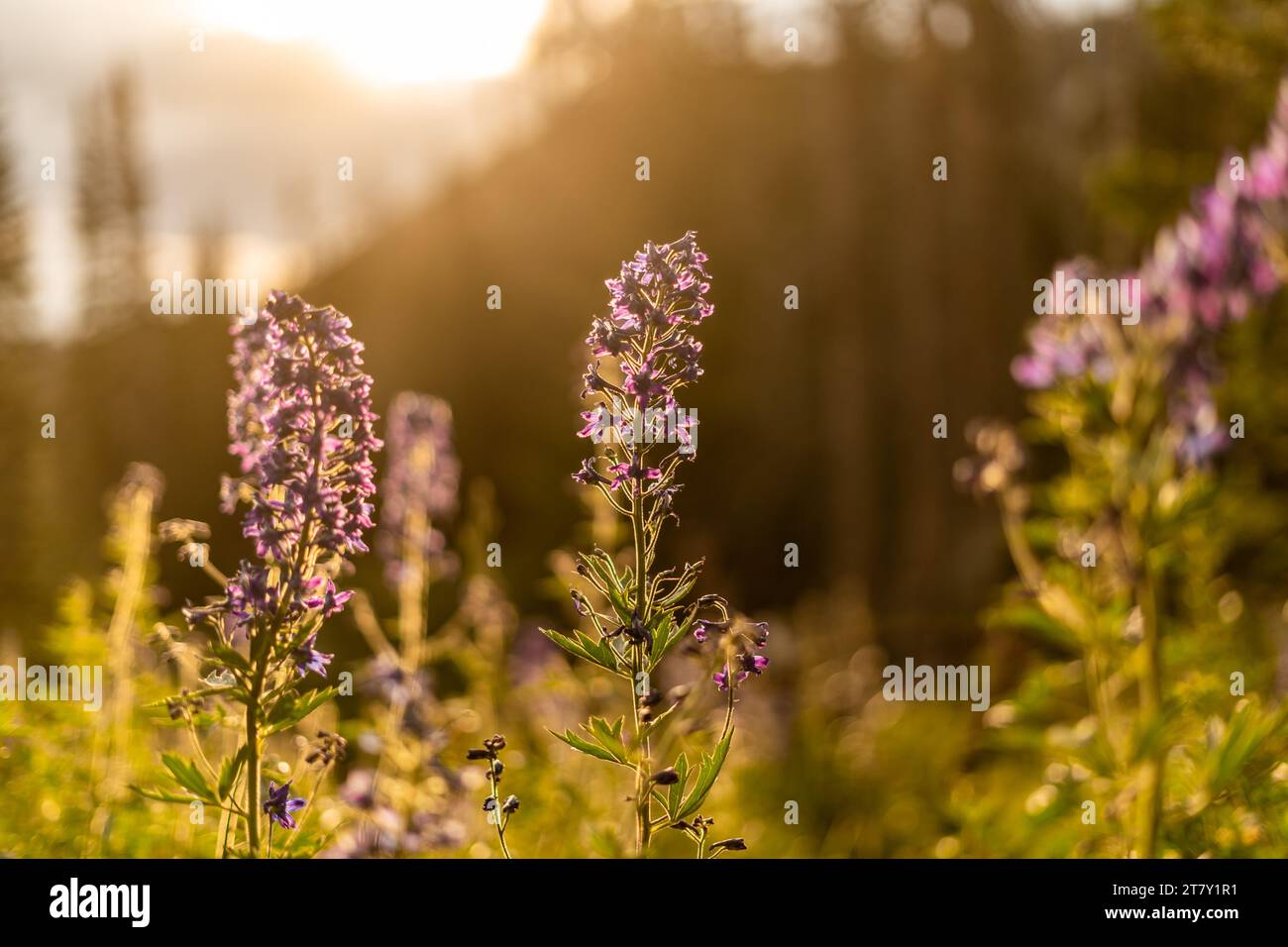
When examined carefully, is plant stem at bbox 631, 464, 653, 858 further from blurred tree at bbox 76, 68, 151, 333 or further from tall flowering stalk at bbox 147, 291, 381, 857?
blurred tree at bbox 76, 68, 151, 333

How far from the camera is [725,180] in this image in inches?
1225

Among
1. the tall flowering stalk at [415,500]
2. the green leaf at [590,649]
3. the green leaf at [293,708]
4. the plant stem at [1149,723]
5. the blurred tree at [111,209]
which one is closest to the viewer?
the green leaf at [590,649]

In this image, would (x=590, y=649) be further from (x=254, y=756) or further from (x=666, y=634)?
(x=254, y=756)

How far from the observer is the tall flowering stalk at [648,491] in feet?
5.70

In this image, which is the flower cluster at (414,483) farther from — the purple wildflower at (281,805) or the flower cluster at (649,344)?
the flower cluster at (649,344)

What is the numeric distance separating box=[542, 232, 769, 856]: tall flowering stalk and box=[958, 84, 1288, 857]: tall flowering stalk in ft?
6.80

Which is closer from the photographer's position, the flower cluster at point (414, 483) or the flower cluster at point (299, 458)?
the flower cluster at point (299, 458)

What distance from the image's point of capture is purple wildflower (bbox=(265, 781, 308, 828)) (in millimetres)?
1843

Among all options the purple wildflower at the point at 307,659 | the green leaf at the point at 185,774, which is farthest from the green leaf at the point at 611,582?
the green leaf at the point at 185,774

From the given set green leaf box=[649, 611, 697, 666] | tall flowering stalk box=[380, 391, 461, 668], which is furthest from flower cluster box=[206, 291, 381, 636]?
tall flowering stalk box=[380, 391, 461, 668]
